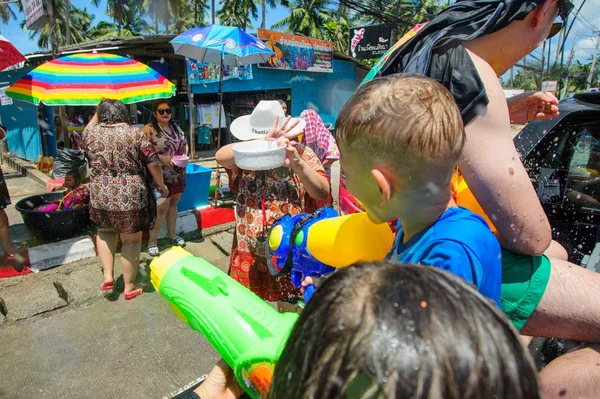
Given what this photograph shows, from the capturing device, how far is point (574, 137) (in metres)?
2.71

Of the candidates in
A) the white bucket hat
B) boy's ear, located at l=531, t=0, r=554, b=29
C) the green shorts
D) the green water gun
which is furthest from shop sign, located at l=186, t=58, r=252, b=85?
the green shorts

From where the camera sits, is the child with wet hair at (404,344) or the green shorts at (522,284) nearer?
the child with wet hair at (404,344)

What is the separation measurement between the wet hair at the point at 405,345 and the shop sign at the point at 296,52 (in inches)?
538

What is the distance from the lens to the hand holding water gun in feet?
4.19

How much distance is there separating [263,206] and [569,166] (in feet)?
7.04

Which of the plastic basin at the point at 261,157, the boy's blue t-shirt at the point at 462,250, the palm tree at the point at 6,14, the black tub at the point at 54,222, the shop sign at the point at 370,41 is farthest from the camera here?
the palm tree at the point at 6,14

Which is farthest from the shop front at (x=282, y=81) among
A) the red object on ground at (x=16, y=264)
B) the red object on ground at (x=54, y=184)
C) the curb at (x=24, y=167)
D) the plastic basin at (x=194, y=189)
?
the red object on ground at (x=16, y=264)

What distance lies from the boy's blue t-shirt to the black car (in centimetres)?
190

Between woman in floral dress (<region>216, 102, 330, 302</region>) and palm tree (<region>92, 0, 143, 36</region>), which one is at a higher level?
palm tree (<region>92, 0, 143, 36</region>)

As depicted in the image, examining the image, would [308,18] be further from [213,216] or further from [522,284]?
[522,284]

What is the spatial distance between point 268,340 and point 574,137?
8.88 ft

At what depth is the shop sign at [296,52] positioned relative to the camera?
44.3ft

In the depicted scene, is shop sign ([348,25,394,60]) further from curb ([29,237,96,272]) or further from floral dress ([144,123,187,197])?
curb ([29,237,96,272])

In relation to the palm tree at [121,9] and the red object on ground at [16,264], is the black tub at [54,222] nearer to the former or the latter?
the red object on ground at [16,264]
